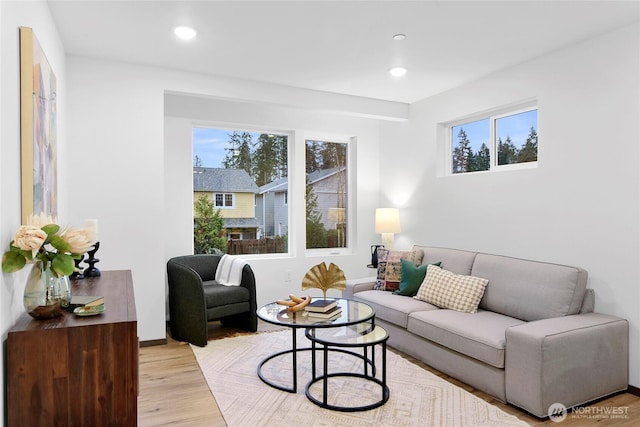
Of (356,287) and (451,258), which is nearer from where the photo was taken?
(451,258)

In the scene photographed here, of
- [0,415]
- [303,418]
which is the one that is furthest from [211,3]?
[303,418]

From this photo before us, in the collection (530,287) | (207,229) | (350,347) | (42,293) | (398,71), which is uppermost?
(398,71)

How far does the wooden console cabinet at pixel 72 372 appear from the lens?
4.88ft

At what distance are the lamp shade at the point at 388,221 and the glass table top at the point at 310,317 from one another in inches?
72.0

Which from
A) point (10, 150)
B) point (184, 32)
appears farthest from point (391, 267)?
point (10, 150)

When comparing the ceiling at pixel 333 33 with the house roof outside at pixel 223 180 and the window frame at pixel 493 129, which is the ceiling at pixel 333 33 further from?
the house roof outside at pixel 223 180

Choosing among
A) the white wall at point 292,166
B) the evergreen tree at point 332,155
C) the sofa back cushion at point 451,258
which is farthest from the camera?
the evergreen tree at point 332,155

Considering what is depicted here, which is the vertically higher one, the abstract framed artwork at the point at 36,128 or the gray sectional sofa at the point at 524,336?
the abstract framed artwork at the point at 36,128

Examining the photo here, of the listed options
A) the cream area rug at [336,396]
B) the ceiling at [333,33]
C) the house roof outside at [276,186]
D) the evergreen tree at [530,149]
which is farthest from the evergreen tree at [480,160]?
the house roof outside at [276,186]

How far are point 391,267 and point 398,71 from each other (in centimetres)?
185

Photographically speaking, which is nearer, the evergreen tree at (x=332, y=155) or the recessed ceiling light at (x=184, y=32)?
the recessed ceiling light at (x=184, y=32)

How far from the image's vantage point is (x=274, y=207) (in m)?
5.19

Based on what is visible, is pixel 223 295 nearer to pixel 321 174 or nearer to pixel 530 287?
pixel 321 174

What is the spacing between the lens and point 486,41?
3.15 m
